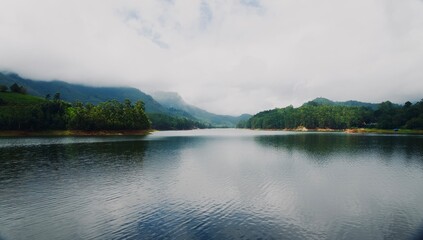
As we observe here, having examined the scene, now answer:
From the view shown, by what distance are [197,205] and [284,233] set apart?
14931 mm

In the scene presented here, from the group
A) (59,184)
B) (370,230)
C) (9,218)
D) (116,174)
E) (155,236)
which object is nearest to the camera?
(155,236)

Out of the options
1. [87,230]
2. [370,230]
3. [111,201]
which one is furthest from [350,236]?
[111,201]

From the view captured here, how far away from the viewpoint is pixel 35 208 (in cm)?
3956

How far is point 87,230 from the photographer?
3192cm

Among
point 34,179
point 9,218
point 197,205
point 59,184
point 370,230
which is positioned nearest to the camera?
point 370,230

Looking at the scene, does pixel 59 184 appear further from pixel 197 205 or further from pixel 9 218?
pixel 197 205

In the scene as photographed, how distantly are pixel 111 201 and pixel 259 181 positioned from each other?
30.4 m

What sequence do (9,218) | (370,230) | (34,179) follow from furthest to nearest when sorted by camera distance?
(34,179)
(9,218)
(370,230)

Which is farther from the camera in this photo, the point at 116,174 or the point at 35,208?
the point at 116,174

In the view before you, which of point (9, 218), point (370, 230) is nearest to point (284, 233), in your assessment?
point (370, 230)

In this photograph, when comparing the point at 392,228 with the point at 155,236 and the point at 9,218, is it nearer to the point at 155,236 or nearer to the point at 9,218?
the point at 155,236

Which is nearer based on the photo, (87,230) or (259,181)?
(87,230)

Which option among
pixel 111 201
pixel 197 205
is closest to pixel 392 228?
pixel 197 205

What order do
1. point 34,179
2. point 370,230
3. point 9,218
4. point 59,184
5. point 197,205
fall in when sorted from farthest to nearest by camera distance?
1. point 34,179
2. point 59,184
3. point 197,205
4. point 9,218
5. point 370,230
